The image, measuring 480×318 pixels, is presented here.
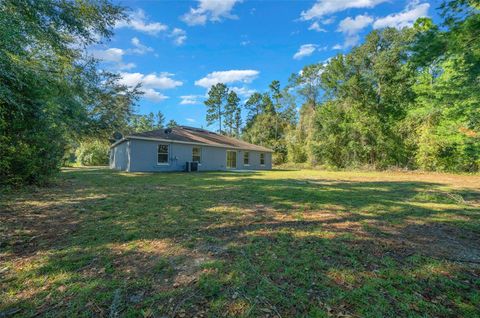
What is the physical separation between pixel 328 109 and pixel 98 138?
20.7 meters

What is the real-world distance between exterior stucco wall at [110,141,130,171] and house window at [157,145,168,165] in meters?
1.94

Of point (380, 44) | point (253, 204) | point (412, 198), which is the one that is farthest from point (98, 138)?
point (380, 44)

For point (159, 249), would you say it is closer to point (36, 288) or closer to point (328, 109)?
point (36, 288)

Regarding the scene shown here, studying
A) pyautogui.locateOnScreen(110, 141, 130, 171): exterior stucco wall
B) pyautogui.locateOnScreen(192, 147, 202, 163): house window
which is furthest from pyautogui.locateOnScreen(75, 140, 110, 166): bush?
pyautogui.locateOnScreen(192, 147, 202, 163): house window

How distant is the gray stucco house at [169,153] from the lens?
1466cm

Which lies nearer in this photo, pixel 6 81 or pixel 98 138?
pixel 6 81

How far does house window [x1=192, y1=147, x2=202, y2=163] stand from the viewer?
1725 cm

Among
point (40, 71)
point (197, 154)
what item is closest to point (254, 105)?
point (197, 154)

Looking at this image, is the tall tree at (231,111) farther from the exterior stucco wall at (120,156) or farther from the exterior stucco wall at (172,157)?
the exterior stucco wall at (120,156)

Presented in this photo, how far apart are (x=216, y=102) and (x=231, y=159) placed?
21.6m

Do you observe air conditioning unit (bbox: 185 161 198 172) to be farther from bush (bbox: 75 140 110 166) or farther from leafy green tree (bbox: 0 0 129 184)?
bush (bbox: 75 140 110 166)

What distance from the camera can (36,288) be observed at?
2223 mm

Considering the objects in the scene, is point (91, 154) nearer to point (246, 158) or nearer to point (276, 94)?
point (246, 158)

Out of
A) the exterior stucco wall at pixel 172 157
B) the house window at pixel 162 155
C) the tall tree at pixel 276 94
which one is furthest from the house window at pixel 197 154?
the tall tree at pixel 276 94
